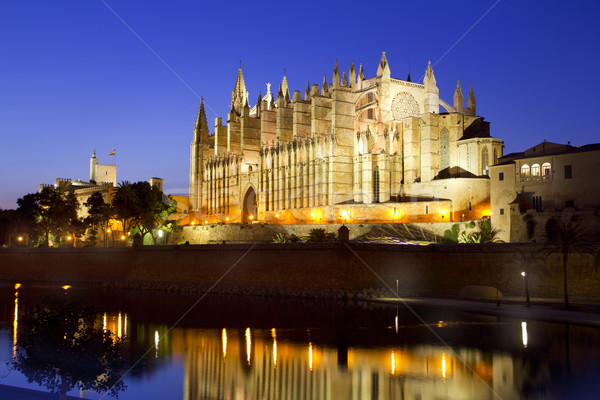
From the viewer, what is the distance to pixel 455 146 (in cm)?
4594

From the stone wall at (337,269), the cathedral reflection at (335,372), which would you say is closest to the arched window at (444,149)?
the stone wall at (337,269)

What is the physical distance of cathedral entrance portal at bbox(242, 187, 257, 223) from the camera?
62969 mm

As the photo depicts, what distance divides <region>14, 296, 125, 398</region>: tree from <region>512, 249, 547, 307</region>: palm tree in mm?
18918

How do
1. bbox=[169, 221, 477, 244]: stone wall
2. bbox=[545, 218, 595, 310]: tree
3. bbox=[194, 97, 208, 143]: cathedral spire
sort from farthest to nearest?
bbox=[194, 97, 208, 143]: cathedral spire, bbox=[169, 221, 477, 244]: stone wall, bbox=[545, 218, 595, 310]: tree

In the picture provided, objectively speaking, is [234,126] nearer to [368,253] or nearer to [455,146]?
[455,146]

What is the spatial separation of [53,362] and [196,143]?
58881 millimetres

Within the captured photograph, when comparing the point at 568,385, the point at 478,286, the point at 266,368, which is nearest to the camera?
the point at 568,385

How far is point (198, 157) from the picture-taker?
70.4 metres

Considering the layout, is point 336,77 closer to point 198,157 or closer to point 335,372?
point 198,157

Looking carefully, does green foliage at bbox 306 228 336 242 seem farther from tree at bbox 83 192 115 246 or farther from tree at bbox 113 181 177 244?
tree at bbox 83 192 115 246

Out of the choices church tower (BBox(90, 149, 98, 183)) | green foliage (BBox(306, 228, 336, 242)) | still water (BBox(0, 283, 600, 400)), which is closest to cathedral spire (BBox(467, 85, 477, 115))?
green foliage (BBox(306, 228, 336, 242))

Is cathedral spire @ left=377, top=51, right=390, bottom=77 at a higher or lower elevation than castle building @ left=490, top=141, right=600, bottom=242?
higher

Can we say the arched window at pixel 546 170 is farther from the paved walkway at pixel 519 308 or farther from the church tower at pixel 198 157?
the church tower at pixel 198 157

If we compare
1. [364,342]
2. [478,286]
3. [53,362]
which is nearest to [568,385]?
[364,342]
